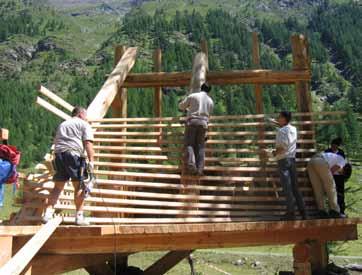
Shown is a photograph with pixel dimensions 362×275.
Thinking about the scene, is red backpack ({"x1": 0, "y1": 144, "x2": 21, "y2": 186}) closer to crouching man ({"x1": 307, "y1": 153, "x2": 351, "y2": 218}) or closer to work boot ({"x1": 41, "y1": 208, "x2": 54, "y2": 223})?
work boot ({"x1": 41, "y1": 208, "x2": 54, "y2": 223})

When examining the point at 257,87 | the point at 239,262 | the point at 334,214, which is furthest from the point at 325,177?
the point at 239,262

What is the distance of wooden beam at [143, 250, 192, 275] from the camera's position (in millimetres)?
8711

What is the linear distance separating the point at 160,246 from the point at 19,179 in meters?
1.87

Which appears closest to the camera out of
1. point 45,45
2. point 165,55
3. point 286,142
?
point 286,142

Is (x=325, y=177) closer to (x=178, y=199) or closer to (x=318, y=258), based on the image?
(x=318, y=258)

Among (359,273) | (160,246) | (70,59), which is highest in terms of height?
(70,59)

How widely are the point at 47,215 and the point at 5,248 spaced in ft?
3.72

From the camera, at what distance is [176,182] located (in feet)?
23.2

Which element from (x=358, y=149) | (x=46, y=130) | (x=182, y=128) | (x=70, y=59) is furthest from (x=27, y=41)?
(x=182, y=128)

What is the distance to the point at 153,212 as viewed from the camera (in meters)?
6.54

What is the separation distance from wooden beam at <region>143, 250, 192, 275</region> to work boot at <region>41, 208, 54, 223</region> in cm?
307

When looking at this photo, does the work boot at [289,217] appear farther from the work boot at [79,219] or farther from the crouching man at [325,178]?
the work boot at [79,219]

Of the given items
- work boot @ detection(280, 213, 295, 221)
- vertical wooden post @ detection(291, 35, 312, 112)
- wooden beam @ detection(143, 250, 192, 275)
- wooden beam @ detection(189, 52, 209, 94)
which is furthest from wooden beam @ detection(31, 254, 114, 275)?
vertical wooden post @ detection(291, 35, 312, 112)

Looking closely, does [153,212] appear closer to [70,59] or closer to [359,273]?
[359,273]
